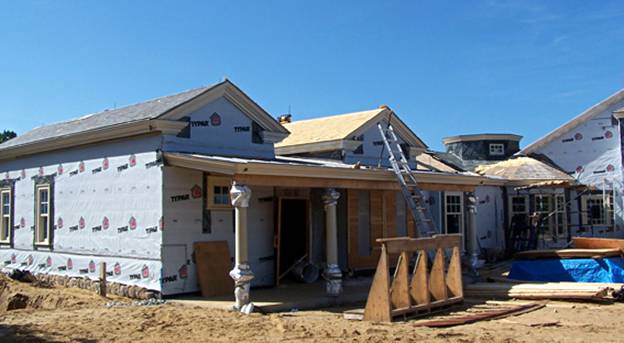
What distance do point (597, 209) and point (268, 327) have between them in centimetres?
1685

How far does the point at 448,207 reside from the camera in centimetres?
2061

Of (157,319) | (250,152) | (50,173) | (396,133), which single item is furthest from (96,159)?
(396,133)

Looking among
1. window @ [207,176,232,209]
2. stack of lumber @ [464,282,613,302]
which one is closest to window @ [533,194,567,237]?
stack of lumber @ [464,282,613,302]

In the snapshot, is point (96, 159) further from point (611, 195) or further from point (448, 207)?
point (611, 195)

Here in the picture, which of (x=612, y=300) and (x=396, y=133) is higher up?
(x=396, y=133)

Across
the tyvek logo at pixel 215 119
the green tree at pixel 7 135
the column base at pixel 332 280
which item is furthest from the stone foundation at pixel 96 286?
the green tree at pixel 7 135

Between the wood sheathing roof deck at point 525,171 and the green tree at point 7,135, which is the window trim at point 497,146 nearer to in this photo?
the wood sheathing roof deck at point 525,171

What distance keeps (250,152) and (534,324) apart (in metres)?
7.50

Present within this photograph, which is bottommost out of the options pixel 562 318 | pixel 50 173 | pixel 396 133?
pixel 562 318

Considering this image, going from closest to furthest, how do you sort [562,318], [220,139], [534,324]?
[534,324], [562,318], [220,139]

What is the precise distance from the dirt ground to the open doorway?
4363mm

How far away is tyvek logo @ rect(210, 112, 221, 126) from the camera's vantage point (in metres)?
14.4

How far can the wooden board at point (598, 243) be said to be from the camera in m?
16.9

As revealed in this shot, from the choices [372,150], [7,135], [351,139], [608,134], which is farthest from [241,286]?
[7,135]
